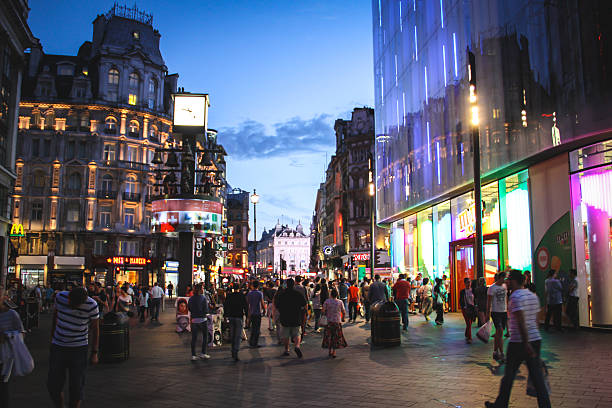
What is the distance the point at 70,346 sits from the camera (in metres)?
6.64

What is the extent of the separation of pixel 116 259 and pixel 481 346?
49.5m

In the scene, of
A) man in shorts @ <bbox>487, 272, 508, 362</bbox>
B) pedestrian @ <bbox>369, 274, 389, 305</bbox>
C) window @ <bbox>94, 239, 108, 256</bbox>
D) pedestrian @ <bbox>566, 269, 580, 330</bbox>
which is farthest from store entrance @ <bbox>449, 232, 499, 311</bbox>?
window @ <bbox>94, 239, 108, 256</bbox>

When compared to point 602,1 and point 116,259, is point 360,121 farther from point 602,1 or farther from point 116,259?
point 602,1

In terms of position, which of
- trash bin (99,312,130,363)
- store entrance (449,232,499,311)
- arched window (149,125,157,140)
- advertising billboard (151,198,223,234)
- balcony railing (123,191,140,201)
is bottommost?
trash bin (99,312,130,363)

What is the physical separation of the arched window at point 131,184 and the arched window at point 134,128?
454 cm

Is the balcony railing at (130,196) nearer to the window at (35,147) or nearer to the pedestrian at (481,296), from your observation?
the window at (35,147)

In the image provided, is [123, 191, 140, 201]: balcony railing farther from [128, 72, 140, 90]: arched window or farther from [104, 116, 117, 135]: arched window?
[128, 72, 140, 90]: arched window

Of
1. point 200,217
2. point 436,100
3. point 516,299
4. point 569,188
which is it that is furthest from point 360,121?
point 516,299

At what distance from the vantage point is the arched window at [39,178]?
56469 mm

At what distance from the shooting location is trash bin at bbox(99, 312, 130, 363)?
39.5 feet

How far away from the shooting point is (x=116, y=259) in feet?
185

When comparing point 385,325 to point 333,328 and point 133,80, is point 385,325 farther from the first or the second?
point 133,80

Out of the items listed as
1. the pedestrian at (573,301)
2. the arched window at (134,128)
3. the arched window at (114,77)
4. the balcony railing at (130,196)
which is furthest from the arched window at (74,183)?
the pedestrian at (573,301)

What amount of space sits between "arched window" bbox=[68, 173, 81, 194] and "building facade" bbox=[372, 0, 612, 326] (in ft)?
127
